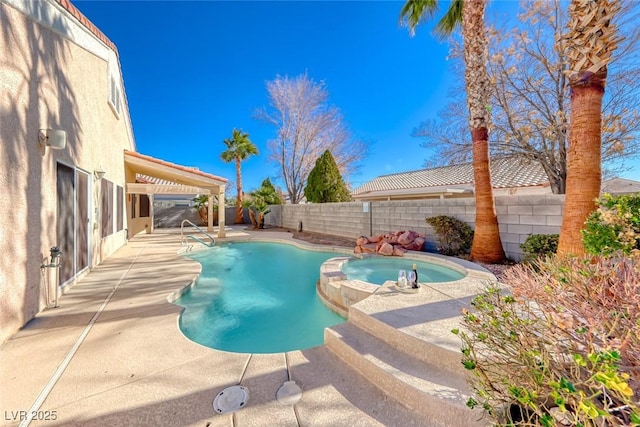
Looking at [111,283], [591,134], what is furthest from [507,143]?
[111,283]

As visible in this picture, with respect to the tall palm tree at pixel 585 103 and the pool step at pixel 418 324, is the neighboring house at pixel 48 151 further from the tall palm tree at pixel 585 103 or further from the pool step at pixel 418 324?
the tall palm tree at pixel 585 103

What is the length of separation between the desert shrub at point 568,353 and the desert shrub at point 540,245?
17.6 ft

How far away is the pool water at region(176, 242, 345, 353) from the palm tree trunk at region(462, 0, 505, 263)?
512cm

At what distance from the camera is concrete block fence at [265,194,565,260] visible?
276 inches

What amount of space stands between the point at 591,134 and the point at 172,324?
8573 millimetres

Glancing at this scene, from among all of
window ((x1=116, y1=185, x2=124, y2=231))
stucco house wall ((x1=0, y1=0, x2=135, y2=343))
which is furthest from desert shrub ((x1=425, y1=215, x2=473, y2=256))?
window ((x1=116, y1=185, x2=124, y2=231))

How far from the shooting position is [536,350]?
1599mm

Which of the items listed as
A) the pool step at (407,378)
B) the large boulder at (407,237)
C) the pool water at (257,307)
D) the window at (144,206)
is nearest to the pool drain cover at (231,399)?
the pool step at (407,378)

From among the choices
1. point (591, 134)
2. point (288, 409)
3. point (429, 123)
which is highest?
point (429, 123)

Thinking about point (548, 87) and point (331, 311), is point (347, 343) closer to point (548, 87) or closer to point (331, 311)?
point (331, 311)

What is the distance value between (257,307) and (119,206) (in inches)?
342

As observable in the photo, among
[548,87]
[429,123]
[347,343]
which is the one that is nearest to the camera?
[347,343]

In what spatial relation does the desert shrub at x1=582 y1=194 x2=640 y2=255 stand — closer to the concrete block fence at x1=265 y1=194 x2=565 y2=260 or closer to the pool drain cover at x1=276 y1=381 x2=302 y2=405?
the concrete block fence at x1=265 y1=194 x2=565 y2=260

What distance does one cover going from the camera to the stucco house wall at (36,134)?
3693 millimetres
